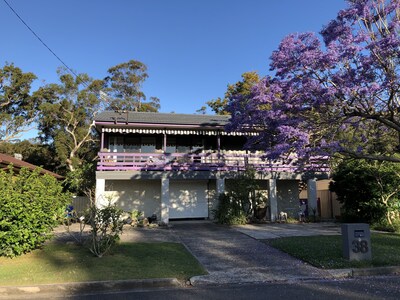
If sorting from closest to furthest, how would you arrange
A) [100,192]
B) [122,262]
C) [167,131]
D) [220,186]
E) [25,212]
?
[122,262] < [25,212] < [100,192] < [220,186] < [167,131]

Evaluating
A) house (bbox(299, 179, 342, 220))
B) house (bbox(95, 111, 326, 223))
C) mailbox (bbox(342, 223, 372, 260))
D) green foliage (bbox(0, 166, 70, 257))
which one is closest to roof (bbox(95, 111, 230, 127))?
house (bbox(95, 111, 326, 223))

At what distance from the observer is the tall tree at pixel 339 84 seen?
10234 millimetres

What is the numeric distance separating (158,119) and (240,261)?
1212 cm

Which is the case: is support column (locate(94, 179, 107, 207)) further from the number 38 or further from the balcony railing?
the number 38

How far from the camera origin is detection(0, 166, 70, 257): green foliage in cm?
914

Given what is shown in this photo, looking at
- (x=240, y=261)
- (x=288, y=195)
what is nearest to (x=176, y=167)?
(x=288, y=195)

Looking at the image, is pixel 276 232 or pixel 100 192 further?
pixel 100 192

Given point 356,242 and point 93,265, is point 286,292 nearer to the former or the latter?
point 356,242

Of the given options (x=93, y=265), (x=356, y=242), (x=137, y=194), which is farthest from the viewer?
(x=137, y=194)

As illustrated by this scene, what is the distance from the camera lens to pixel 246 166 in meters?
18.8

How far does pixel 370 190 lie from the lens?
15.4 meters

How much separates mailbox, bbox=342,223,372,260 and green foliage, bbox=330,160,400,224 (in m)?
6.84

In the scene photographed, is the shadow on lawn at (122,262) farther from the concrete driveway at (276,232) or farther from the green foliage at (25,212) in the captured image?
the concrete driveway at (276,232)

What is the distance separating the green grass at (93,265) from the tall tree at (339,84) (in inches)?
195
